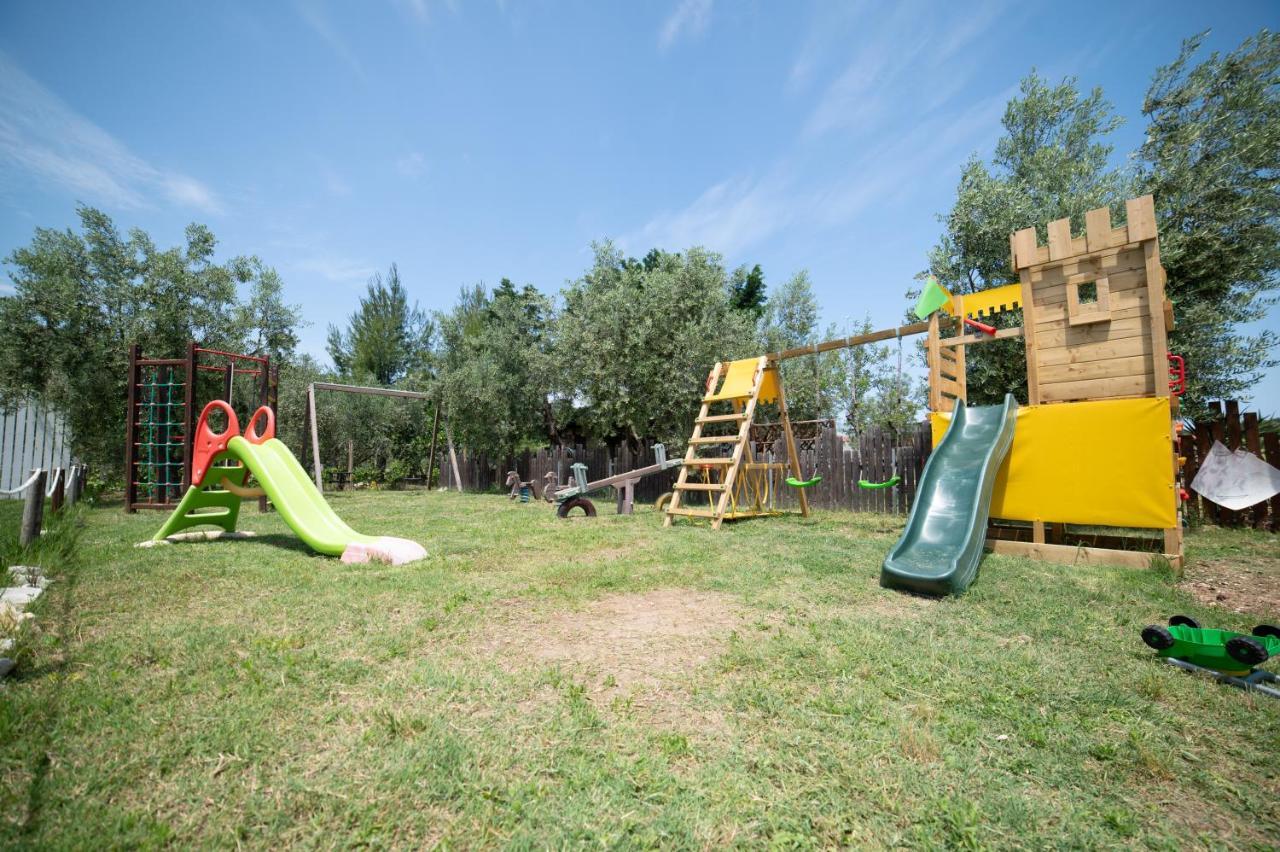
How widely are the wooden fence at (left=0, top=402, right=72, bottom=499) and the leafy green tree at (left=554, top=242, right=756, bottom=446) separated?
12020mm

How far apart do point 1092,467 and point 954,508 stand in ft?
6.12

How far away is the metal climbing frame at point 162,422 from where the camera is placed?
1091 centimetres

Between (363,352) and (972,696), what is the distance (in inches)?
1450

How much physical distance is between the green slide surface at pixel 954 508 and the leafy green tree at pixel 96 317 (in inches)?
648

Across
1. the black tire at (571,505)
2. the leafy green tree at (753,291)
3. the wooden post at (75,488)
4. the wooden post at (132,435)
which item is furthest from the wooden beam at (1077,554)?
the leafy green tree at (753,291)

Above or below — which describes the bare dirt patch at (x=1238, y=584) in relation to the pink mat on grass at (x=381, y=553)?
below

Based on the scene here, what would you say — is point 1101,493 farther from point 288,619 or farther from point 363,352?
point 363,352

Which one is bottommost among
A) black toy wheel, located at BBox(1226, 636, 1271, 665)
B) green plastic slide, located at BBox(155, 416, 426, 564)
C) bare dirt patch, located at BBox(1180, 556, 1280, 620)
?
bare dirt patch, located at BBox(1180, 556, 1280, 620)

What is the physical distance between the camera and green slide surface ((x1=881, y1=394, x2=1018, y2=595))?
4535 mm

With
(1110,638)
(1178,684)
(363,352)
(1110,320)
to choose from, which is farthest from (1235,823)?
(363,352)

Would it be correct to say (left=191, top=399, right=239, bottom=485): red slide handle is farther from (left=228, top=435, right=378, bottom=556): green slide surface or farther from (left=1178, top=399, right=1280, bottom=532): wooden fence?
(left=1178, top=399, right=1280, bottom=532): wooden fence

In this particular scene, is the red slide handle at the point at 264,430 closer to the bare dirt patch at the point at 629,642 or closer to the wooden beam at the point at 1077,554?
the bare dirt patch at the point at 629,642

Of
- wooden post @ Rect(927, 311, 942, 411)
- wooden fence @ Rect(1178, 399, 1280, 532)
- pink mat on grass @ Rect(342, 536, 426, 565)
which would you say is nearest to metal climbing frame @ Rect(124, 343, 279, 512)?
pink mat on grass @ Rect(342, 536, 426, 565)

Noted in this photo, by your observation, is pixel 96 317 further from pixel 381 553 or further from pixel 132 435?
pixel 381 553
